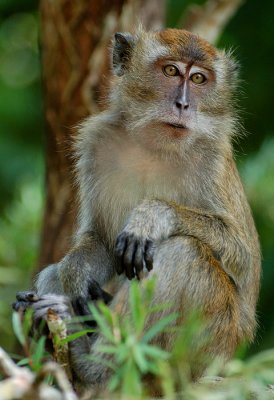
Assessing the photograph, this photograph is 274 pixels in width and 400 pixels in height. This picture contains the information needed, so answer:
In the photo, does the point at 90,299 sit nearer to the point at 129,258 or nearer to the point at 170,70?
the point at 129,258

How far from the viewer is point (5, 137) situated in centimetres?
1504

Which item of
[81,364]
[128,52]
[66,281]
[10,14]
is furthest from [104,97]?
[10,14]

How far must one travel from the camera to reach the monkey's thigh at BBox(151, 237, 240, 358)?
6.78 metres

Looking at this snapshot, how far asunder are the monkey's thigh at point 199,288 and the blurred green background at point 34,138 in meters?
2.87

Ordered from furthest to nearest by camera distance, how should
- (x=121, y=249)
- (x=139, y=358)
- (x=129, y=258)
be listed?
(x=121, y=249) → (x=129, y=258) → (x=139, y=358)

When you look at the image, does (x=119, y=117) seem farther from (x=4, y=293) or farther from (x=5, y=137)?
(x=5, y=137)

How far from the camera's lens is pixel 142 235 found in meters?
7.07

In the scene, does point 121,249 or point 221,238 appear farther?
point 221,238

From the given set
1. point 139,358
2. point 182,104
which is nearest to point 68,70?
point 182,104

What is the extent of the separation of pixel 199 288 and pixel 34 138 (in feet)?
29.6

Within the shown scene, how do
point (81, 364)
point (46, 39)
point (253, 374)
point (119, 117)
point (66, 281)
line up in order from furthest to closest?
point (46, 39) < point (119, 117) < point (66, 281) < point (81, 364) < point (253, 374)

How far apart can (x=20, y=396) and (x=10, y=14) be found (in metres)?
13.2

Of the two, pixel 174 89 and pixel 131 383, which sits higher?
pixel 174 89

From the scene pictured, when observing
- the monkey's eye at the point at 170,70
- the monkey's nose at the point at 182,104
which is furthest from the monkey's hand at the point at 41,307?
the monkey's eye at the point at 170,70
